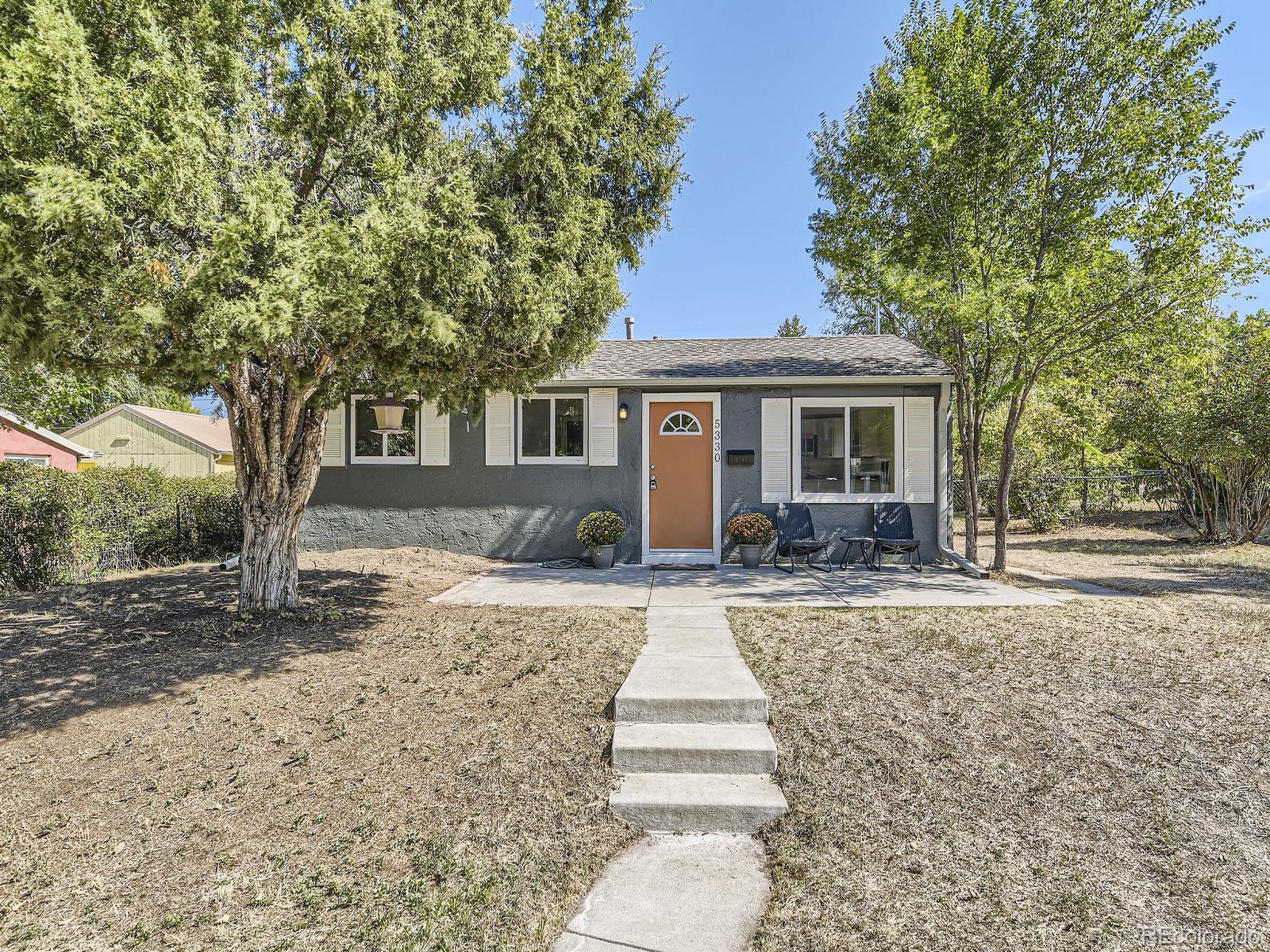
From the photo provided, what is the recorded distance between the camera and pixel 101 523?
721 cm

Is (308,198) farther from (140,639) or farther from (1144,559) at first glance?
(1144,559)

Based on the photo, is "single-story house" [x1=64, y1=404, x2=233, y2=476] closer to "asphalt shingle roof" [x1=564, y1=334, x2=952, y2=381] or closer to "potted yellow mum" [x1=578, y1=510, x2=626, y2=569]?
"asphalt shingle roof" [x1=564, y1=334, x2=952, y2=381]

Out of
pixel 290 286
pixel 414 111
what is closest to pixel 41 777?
pixel 290 286

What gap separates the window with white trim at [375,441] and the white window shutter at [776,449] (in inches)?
196

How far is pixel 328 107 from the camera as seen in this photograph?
390 cm

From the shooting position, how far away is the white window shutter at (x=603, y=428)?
8.63m

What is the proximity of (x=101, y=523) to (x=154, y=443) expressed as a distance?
65.5 feet

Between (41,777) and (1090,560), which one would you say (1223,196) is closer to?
(1090,560)

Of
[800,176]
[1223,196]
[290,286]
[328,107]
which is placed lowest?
[290,286]

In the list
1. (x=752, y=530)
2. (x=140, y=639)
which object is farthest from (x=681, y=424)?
(x=140, y=639)

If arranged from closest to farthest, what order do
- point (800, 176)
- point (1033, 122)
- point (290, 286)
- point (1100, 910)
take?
point (1100, 910)
point (290, 286)
point (1033, 122)
point (800, 176)

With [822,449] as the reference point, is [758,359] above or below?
above

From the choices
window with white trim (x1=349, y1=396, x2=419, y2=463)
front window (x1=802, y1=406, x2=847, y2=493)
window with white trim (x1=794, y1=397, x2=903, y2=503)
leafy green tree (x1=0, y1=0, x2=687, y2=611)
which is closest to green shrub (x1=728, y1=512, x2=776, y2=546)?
window with white trim (x1=794, y1=397, x2=903, y2=503)

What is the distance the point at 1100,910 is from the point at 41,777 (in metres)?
4.43
